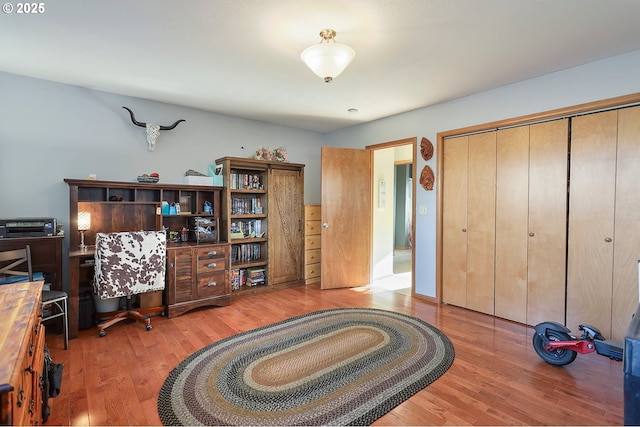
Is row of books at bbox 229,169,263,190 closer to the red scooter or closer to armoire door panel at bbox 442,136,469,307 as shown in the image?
armoire door panel at bbox 442,136,469,307

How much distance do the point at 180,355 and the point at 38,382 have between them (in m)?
1.17

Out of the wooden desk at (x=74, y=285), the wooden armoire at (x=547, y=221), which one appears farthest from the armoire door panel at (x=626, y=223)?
the wooden desk at (x=74, y=285)

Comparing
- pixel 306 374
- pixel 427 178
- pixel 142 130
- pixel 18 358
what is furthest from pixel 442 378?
pixel 142 130

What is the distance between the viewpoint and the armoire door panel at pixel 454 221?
11.8ft

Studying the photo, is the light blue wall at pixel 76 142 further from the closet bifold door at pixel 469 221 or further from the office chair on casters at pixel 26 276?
the closet bifold door at pixel 469 221

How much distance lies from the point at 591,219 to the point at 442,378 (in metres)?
2.00

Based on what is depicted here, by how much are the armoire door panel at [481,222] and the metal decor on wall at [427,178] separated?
0.46m

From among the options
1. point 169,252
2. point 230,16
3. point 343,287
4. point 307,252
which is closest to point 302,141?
point 307,252

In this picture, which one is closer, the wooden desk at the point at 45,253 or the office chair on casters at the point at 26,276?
the office chair on casters at the point at 26,276

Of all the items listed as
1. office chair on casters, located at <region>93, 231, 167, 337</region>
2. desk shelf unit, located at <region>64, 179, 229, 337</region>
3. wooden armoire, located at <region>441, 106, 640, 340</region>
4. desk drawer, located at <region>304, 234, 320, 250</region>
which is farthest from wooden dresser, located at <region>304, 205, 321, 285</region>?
office chair on casters, located at <region>93, 231, 167, 337</region>

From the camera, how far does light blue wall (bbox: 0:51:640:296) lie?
287 cm

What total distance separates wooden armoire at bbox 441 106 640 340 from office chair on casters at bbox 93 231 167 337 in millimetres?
3241

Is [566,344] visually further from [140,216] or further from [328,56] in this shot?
[140,216]

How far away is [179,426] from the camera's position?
1657 millimetres
